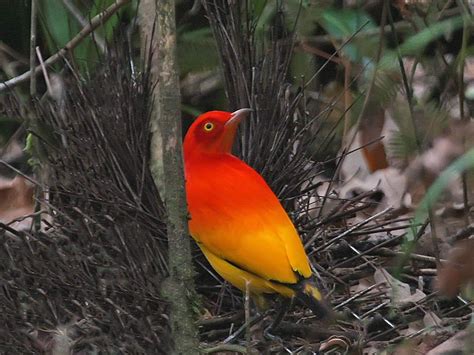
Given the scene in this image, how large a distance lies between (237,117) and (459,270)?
187cm

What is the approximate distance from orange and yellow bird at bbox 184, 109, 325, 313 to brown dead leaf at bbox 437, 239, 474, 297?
151 centimetres

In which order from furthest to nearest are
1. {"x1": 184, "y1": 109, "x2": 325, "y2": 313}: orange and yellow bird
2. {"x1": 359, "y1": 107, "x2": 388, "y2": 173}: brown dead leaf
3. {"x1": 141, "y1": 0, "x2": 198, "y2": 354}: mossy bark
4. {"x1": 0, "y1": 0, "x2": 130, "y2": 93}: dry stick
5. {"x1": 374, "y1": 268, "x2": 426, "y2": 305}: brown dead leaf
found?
{"x1": 359, "y1": 107, "x2": 388, "y2": 173}: brown dead leaf, {"x1": 0, "y1": 0, "x2": 130, "y2": 93}: dry stick, {"x1": 374, "y1": 268, "x2": 426, "y2": 305}: brown dead leaf, {"x1": 184, "y1": 109, "x2": 325, "y2": 313}: orange and yellow bird, {"x1": 141, "y1": 0, "x2": 198, "y2": 354}: mossy bark

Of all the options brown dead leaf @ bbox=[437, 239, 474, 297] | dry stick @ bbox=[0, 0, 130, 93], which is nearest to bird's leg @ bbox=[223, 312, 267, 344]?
dry stick @ bbox=[0, 0, 130, 93]

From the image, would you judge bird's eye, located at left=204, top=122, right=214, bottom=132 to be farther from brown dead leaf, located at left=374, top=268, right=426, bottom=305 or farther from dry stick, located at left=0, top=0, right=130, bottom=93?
brown dead leaf, located at left=374, top=268, right=426, bottom=305

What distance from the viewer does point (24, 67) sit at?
16.0 feet

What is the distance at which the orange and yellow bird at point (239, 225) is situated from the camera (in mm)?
2732

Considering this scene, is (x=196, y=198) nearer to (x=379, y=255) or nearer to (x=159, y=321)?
(x=159, y=321)

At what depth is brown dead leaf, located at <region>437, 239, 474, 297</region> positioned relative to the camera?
45.4 inches

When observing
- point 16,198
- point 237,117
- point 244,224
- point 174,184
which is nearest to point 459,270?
point 174,184

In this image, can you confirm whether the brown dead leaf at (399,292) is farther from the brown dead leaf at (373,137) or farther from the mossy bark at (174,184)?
the mossy bark at (174,184)

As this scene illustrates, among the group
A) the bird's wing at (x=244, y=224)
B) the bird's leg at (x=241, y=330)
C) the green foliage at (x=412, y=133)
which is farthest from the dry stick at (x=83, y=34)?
the green foliage at (x=412, y=133)

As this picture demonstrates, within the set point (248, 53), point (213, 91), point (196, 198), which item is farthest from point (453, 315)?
point (213, 91)

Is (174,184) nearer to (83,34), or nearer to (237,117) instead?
(237,117)

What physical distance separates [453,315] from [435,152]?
1.58m
